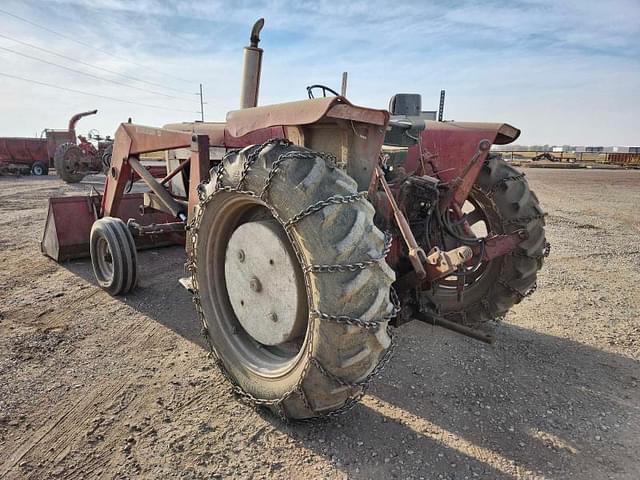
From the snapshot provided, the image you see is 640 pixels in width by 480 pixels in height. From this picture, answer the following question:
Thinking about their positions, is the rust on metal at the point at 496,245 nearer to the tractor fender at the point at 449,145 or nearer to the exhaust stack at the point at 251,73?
the tractor fender at the point at 449,145

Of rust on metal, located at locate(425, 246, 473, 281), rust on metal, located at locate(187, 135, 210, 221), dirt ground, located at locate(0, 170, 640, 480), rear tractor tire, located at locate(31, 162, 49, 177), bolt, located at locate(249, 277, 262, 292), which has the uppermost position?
rust on metal, located at locate(187, 135, 210, 221)

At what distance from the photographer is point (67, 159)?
50.3 ft

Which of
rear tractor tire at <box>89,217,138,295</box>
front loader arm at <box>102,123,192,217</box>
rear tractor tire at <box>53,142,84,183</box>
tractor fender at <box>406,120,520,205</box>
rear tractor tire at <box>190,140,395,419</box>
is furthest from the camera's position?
rear tractor tire at <box>53,142,84,183</box>

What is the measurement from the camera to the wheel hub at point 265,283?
87.6 inches

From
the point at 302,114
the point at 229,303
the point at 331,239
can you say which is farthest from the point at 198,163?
the point at 331,239

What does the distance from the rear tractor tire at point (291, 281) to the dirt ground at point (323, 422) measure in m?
0.29

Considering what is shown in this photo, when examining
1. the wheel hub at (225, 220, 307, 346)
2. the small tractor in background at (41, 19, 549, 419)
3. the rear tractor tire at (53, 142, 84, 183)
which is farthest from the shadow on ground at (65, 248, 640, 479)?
the rear tractor tire at (53, 142, 84, 183)

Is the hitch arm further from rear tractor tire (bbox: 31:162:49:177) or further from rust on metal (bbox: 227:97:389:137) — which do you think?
rear tractor tire (bbox: 31:162:49:177)

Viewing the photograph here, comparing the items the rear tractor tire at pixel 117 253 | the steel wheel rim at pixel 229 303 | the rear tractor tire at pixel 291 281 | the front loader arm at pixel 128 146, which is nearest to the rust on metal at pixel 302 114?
the rear tractor tire at pixel 291 281

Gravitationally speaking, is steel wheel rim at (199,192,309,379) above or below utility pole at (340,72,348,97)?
below

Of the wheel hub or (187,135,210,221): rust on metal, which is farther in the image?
(187,135,210,221): rust on metal

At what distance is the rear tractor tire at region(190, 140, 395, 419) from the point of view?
6.20 feet

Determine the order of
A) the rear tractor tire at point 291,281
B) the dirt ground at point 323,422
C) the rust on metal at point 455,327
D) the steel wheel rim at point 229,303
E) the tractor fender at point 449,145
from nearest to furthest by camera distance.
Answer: the rear tractor tire at point 291,281, the dirt ground at point 323,422, the steel wheel rim at point 229,303, the rust on metal at point 455,327, the tractor fender at point 449,145

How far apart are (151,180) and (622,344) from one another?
13.6 feet
